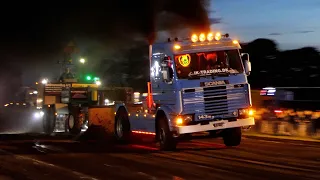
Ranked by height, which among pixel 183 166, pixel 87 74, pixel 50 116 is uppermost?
pixel 87 74

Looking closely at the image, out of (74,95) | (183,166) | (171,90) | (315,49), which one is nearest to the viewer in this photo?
(183,166)

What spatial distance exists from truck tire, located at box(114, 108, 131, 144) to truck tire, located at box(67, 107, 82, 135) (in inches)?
184

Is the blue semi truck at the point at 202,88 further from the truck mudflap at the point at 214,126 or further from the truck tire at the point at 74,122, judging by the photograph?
the truck tire at the point at 74,122

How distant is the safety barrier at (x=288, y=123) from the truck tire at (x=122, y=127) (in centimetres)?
480

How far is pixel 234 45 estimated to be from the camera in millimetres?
14398

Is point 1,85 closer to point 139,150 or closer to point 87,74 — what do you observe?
point 87,74

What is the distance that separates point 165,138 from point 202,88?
1.70 meters

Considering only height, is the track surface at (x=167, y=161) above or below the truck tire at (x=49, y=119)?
below

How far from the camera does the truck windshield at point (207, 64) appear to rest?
1393cm

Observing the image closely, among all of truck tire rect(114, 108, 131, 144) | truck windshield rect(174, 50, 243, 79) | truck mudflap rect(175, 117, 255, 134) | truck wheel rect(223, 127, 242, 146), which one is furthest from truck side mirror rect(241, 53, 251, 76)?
truck tire rect(114, 108, 131, 144)

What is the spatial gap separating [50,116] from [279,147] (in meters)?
14.1

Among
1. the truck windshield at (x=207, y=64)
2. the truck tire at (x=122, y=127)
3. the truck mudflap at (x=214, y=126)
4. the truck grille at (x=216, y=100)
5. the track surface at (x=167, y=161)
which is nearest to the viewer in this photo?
the track surface at (x=167, y=161)

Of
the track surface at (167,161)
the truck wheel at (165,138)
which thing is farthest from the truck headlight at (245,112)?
the truck wheel at (165,138)

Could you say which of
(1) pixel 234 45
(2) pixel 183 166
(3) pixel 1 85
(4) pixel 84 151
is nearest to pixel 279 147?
(1) pixel 234 45
